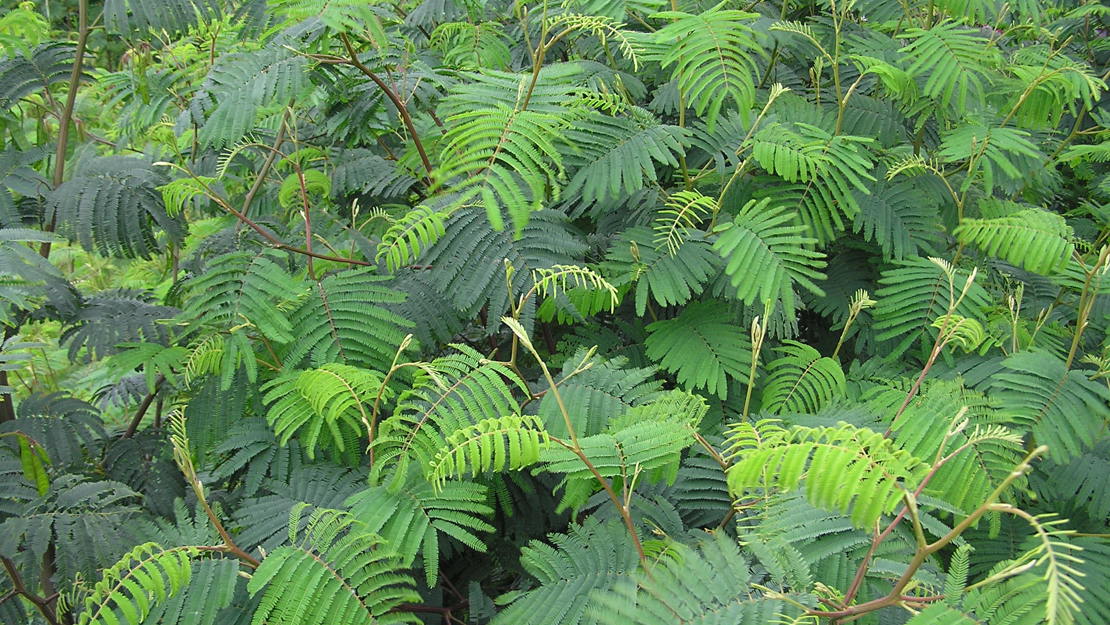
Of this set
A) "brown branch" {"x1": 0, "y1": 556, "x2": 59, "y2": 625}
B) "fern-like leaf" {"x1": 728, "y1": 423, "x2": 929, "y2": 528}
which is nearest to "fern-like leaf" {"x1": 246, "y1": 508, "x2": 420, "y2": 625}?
"brown branch" {"x1": 0, "y1": 556, "x2": 59, "y2": 625}

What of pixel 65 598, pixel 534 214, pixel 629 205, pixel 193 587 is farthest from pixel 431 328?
pixel 65 598

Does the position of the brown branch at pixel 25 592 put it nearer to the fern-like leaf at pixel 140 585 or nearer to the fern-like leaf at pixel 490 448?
the fern-like leaf at pixel 140 585

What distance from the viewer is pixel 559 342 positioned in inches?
81.9

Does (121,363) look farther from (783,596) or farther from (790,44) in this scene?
(790,44)

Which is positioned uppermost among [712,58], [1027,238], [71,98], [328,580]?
[712,58]

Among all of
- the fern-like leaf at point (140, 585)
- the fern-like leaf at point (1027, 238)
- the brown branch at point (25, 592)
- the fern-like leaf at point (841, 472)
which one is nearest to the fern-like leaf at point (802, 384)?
the fern-like leaf at point (1027, 238)

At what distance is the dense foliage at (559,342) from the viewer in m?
1.34

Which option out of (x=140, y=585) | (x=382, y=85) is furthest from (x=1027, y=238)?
(x=140, y=585)

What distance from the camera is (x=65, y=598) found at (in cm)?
157

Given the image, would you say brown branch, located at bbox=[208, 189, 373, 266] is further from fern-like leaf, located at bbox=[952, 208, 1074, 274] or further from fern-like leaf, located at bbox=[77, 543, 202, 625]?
fern-like leaf, located at bbox=[952, 208, 1074, 274]

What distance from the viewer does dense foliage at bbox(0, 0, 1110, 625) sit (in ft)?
4.41

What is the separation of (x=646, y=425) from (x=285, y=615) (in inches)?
26.6

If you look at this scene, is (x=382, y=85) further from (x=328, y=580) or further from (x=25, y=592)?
(x=25, y=592)

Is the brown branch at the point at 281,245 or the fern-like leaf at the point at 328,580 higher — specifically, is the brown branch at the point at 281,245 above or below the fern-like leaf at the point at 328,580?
above
